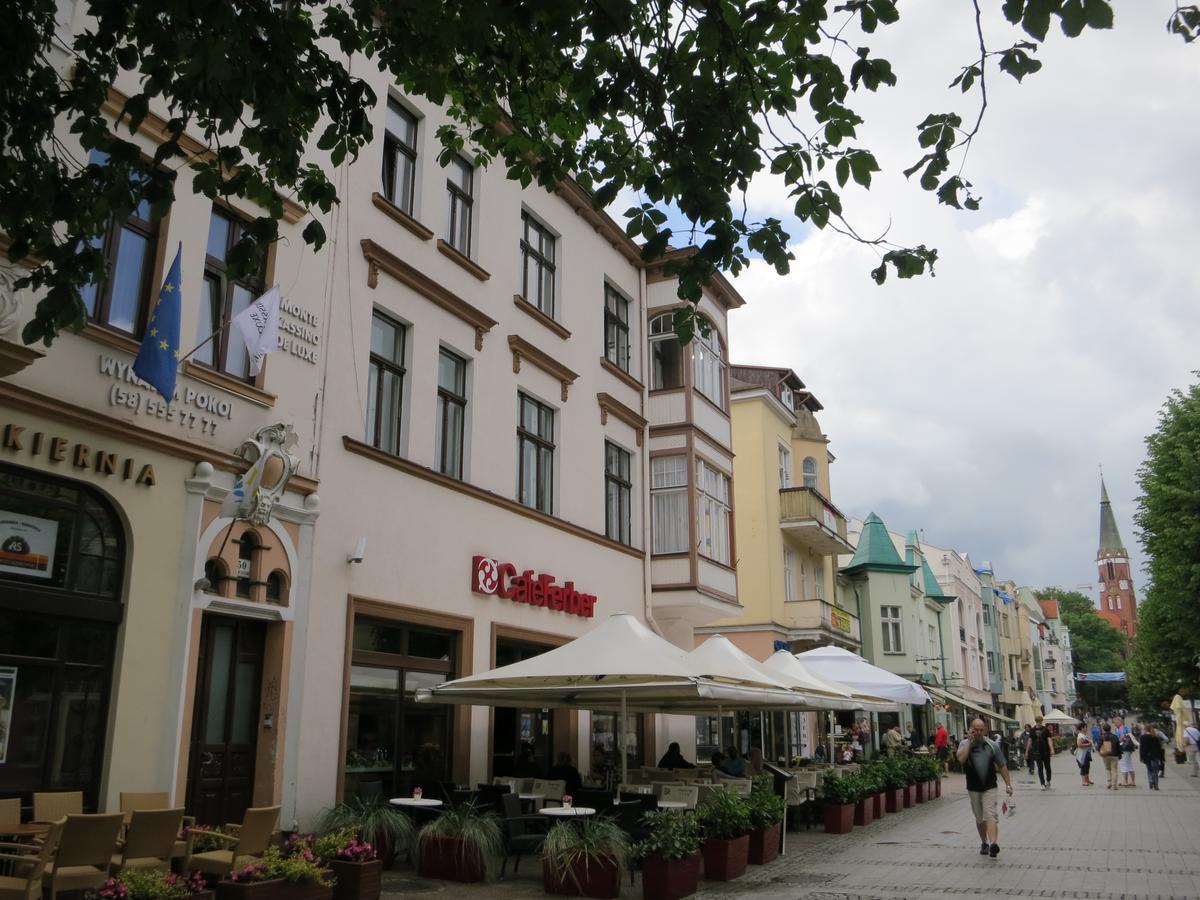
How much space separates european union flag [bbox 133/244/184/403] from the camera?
10219 mm

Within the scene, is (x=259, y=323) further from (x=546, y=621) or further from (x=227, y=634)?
(x=546, y=621)

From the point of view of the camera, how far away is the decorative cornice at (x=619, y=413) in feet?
68.3

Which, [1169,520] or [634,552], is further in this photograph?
[1169,520]

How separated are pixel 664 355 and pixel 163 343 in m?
14.8

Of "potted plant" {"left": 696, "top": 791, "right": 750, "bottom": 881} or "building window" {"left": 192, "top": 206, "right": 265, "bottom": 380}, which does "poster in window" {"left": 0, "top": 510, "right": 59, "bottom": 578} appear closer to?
"building window" {"left": 192, "top": 206, "right": 265, "bottom": 380}

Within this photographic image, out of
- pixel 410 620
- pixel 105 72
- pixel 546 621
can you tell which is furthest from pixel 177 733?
pixel 546 621

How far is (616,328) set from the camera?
2258 cm

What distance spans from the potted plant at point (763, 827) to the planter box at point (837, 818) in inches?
147

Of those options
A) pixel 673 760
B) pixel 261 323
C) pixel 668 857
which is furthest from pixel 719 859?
pixel 261 323

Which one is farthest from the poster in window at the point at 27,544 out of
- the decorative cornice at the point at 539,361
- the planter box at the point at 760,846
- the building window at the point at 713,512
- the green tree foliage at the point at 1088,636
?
the green tree foliage at the point at 1088,636

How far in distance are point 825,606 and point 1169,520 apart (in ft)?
35.5

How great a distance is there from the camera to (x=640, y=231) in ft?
25.1

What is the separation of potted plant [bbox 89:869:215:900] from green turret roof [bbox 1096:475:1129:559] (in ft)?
582

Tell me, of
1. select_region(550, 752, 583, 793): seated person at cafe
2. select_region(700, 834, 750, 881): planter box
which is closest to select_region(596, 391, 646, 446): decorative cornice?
select_region(550, 752, 583, 793): seated person at cafe
